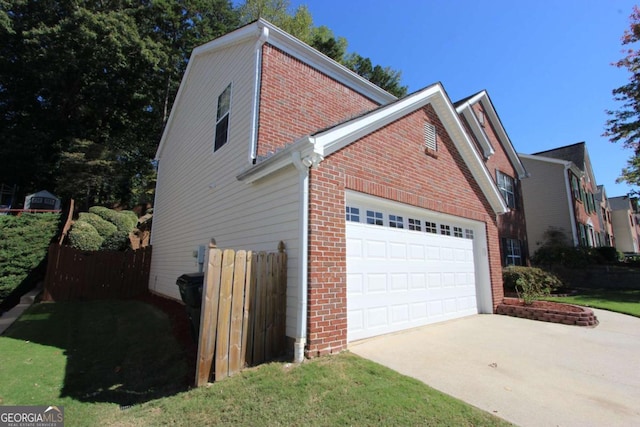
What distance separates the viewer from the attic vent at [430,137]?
7807 millimetres

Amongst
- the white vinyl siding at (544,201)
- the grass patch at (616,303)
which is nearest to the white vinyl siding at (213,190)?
the grass patch at (616,303)

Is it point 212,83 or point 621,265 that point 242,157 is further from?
point 621,265

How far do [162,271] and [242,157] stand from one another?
779 cm

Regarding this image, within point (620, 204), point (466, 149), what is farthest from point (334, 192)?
point (620, 204)

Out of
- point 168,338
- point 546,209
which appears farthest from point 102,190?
point 546,209

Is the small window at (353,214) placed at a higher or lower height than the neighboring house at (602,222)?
lower

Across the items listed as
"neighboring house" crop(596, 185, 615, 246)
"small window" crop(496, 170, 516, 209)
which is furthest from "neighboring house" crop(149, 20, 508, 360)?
"neighboring house" crop(596, 185, 615, 246)

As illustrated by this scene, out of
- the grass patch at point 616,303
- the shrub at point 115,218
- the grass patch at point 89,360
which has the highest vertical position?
the shrub at point 115,218

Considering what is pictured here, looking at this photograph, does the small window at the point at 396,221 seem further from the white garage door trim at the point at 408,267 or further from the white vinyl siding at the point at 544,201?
the white vinyl siding at the point at 544,201

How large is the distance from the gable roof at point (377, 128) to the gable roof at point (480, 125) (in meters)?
6.41

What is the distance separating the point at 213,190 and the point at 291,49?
437 centimetres

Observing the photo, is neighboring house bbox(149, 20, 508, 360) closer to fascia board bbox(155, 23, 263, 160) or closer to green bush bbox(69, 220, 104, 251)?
fascia board bbox(155, 23, 263, 160)

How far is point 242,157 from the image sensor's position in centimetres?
730
